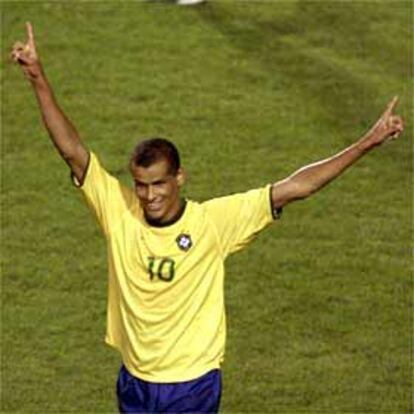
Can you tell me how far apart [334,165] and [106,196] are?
1.02 meters

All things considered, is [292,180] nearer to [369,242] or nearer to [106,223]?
[106,223]

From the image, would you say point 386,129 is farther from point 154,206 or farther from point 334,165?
point 154,206

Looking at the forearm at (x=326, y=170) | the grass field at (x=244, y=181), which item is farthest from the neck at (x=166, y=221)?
the grass field at (x=244, y=181)

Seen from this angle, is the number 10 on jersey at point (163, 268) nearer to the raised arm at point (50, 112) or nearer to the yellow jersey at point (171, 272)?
the yellow jersey at point (171, 272)

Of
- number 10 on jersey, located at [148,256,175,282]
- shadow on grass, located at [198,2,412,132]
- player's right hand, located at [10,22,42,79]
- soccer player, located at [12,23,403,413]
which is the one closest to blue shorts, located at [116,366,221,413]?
soccer player, located at [12,23,403,413]

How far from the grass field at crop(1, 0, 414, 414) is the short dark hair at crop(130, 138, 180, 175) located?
3308 millimetres

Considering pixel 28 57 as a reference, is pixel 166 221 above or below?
below

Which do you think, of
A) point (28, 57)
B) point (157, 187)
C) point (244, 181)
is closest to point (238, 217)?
point (157, 187)

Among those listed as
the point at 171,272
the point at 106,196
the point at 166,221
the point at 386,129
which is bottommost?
the point at 171,272

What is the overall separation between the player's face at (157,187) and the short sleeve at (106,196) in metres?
0.18

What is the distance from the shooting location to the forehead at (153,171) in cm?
810

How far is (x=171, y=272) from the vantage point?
8.26 m

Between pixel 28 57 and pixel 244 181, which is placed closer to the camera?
pixel 28 57

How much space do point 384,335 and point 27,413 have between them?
2.47 m
